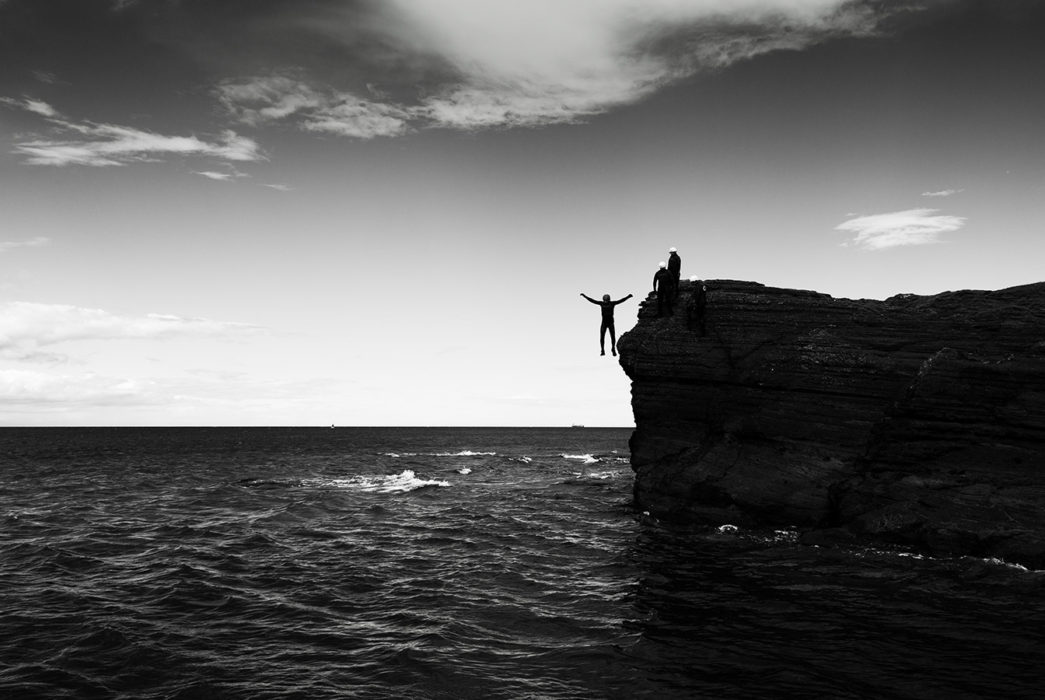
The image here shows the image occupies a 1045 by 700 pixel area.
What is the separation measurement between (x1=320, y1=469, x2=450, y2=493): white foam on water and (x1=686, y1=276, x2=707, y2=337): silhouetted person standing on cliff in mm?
24280

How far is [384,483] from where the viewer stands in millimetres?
47906

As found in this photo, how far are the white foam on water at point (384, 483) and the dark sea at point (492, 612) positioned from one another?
13278 mm

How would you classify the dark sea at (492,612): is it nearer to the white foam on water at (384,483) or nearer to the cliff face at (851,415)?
the cliff face at (851,415)

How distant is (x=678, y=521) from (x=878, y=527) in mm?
8321

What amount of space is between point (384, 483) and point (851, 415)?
34759 mm

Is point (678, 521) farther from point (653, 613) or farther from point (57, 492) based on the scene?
point (57, 492)

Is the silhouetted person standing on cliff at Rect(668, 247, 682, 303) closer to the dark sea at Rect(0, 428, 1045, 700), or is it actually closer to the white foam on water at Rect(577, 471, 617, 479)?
the dark sea at Rect(0, 428, 1045, 700)

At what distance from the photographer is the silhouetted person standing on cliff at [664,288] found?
3041cm

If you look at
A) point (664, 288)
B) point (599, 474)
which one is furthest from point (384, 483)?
point (664, 288)

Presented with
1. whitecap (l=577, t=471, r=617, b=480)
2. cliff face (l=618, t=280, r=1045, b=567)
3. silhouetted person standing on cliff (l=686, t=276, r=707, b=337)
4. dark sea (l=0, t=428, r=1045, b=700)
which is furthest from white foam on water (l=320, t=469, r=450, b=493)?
silhouetted person standing on cliff (l=686, t=276, r=707, b=337)

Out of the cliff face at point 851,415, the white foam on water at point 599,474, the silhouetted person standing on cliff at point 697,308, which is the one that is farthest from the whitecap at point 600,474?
the silhouetted person standing on cliff at point 697,308

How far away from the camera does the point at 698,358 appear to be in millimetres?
28422

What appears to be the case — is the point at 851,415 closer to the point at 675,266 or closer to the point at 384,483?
the point at 675,266

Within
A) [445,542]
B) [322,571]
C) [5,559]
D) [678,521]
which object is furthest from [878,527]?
[5,559]
